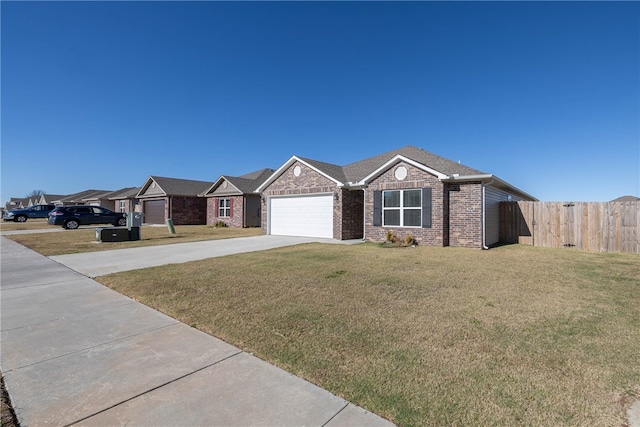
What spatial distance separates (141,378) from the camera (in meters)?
2.67

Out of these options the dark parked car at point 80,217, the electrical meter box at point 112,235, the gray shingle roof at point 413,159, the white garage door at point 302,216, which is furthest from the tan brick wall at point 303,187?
the dark parked car at point 80,217

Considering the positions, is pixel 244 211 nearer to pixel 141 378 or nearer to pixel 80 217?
pixel 80 217

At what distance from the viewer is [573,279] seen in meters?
6.52

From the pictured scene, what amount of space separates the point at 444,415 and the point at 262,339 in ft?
6.72

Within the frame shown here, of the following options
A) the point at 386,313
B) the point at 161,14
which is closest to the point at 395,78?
the point at 161,14

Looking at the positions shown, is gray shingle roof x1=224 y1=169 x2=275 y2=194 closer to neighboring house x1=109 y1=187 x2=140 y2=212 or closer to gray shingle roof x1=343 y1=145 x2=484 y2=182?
gray shingle roof x1=343 y1=145 x2=484 y2=182

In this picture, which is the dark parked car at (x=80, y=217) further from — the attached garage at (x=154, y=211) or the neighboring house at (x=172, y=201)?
the attached garage at (x=154, y=211)

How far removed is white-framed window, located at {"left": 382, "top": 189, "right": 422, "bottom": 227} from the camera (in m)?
12.5

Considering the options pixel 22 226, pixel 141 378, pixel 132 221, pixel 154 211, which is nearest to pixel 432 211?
pixel 141 378

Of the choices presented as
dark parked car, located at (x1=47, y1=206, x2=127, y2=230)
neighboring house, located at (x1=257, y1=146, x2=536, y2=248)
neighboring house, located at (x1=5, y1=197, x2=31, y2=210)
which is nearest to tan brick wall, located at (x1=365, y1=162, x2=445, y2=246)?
neighboring house, located at (x1=257, y1=146, x2=536, y2=248)

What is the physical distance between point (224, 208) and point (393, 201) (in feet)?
58.5

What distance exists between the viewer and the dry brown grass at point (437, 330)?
2.33 metres

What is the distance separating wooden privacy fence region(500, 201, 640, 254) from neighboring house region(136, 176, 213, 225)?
27077 millimetres

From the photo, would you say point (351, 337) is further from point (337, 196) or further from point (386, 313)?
point (337, 196)
